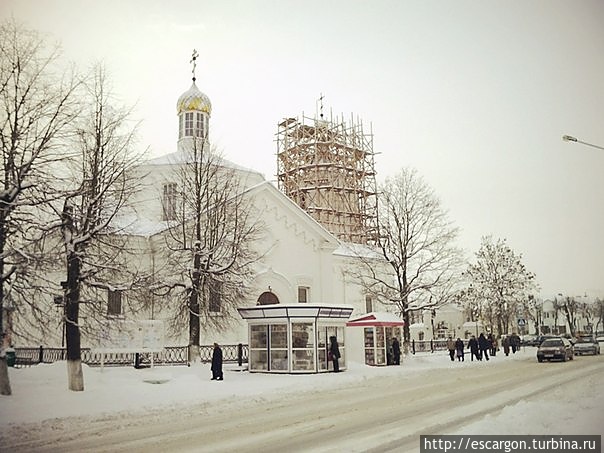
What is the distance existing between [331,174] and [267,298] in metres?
20.1

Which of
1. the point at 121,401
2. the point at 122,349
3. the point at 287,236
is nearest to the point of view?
the point at 121,401

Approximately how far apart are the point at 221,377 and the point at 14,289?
348 inches

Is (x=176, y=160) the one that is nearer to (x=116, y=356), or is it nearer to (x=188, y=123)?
(x=188, y=123)

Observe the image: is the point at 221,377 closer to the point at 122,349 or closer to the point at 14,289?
the point at 122,349

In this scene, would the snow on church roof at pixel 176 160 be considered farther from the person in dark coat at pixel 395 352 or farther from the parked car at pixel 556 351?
the parked car at pixel 556 351

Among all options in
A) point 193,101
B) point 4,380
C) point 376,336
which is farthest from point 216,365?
point 193,101

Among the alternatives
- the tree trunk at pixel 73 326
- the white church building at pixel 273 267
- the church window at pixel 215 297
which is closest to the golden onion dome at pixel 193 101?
the white church building at pixel 273 267

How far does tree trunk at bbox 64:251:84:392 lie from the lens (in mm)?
16598

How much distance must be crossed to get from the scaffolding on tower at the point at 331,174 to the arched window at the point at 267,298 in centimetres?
1581

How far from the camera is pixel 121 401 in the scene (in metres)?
15.6

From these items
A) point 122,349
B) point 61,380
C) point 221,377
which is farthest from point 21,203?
point 221,377

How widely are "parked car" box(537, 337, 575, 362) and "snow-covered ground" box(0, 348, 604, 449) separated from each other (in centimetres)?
938

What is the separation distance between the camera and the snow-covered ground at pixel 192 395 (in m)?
7.65

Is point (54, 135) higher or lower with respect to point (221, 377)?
higher
